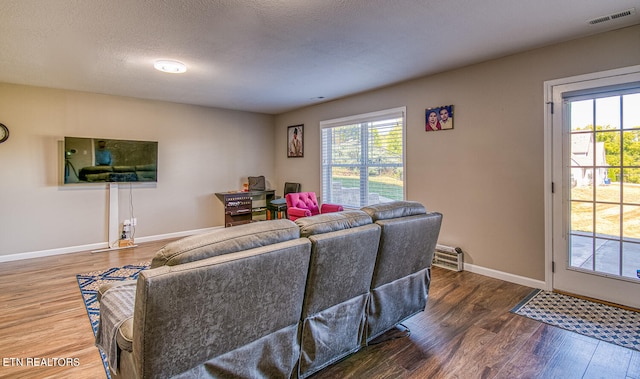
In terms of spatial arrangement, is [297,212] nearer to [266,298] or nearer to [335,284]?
[335,284]

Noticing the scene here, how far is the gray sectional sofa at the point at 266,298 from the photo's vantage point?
1.21 m

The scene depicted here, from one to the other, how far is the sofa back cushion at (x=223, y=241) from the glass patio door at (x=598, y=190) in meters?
2.95

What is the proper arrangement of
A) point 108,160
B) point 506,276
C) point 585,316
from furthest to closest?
1. point 108,160
2. point 506,276
3. point 585,316

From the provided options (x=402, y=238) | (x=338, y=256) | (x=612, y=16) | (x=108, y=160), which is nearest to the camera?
(x=338, y=256)

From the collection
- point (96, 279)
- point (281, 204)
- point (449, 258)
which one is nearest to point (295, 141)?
point (281, 204)

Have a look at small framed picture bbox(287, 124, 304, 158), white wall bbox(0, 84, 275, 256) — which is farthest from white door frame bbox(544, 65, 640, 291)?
white wall bbox(0, 84, 275, 256)

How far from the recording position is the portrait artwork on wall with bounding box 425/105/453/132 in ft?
12.7

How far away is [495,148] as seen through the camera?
138 inches

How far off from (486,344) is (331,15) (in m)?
2.77

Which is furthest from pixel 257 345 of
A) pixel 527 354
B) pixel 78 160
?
pixel 78 160

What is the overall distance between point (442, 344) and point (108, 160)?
5.22m

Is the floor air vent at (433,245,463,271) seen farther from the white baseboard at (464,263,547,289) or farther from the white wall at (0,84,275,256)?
the white wall at (0,84,275,256)

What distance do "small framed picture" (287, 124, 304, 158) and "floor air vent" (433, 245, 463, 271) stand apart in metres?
3.39

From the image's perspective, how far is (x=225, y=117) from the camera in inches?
244
